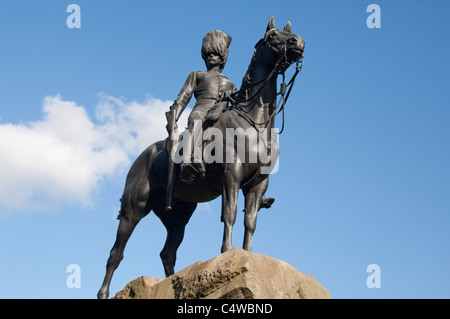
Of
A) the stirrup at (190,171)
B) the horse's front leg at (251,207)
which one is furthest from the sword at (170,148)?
the horse's front leg at (251,207)

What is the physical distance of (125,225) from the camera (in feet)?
37.7

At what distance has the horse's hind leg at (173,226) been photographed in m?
11.6

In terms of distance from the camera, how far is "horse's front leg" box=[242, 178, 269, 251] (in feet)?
33.4

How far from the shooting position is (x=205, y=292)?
28.8ft

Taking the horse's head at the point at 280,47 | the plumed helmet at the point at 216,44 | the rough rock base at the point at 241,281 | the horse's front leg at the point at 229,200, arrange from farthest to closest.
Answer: the plumed helmet at the point at 216,44
the horse's head at the point at 280,47
the horse's front leg at the point at 229,200
the rough rock base at the point at 241,281

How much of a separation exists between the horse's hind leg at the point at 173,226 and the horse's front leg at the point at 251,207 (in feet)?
5.52

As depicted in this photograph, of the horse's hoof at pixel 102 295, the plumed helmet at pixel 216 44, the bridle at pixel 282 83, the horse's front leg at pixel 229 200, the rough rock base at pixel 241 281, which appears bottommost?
the rough rock base at pixel 241 281

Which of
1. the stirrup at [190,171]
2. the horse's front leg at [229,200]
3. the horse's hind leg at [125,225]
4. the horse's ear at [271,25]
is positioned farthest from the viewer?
the horse's hind leg at [125,225]

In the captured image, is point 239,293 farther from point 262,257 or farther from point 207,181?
point 207,181

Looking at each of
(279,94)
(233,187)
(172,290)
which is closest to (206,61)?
(279,94)

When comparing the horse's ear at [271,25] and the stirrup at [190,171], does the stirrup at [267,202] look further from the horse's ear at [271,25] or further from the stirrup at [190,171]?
the horse's ear at [271,25]

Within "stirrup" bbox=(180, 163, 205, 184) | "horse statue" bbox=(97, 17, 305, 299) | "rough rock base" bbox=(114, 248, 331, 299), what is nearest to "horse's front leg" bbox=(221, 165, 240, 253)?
"horse statue" bbox=(97, 17, 305, 299)

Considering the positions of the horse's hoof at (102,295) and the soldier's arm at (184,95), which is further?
the soldier's arm at (184,95)

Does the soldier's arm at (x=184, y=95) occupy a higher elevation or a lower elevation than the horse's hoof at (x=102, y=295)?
higher
